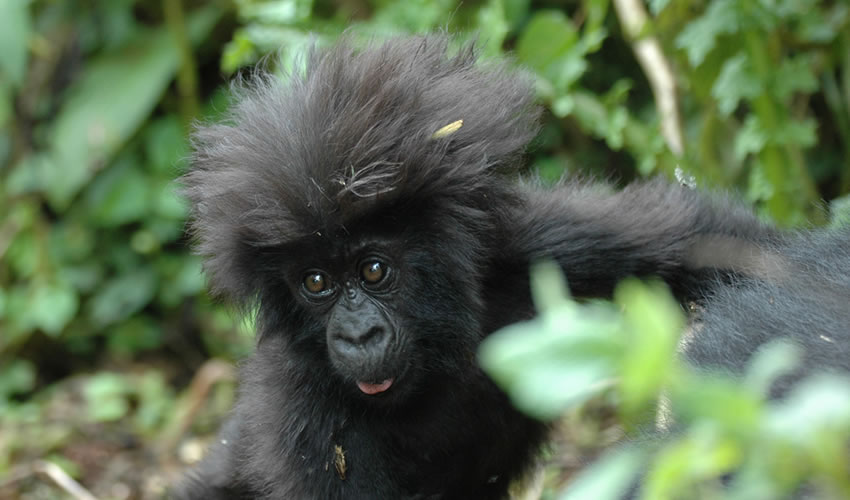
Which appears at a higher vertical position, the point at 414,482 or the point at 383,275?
the point at 383,275

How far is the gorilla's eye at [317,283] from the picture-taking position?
3029 millimetres

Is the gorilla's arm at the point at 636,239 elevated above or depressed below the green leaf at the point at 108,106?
above

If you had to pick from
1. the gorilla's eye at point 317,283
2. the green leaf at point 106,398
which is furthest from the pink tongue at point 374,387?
the green leaf at point 106,398

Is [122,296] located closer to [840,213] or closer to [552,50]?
[552,50]

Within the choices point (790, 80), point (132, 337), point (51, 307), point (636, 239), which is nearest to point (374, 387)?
point (636, 239)

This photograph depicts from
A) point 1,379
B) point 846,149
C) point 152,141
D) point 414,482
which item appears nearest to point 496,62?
point 414,482

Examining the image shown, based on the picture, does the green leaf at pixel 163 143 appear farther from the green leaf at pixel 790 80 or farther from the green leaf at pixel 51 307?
the green leaf at pixel 790 80

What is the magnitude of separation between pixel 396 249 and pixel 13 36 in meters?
3.80

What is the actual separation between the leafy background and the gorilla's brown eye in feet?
2.73

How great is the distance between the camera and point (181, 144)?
246 inches

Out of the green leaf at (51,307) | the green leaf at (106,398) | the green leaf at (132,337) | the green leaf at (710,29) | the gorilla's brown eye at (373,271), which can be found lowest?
the green leaf at (132,337)

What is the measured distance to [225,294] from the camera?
3.31 m

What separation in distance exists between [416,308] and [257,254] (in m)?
0.49

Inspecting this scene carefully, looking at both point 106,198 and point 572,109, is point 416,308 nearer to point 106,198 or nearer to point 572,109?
point 572,109
